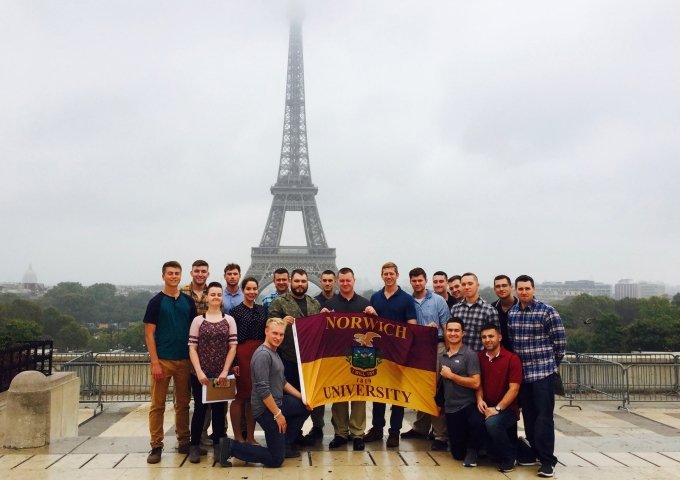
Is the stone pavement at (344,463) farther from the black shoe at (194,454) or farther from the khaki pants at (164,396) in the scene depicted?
the khaki pants at (164,396)

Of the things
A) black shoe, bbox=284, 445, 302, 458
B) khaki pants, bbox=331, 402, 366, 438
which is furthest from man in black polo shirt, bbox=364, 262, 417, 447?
black shoe, bbox=284, 445, 302, 458

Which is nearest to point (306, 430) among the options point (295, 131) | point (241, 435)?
point (241, 435)

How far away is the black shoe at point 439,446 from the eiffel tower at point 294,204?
56.1 meters

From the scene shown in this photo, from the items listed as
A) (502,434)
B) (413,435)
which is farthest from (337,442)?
(502,434)

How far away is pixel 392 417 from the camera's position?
7.71 meters

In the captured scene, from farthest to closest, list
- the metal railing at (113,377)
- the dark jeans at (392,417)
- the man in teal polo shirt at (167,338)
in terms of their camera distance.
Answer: the metal railing at (113,377) → the dark jeans at (392,417) → the man in teal polo shirt at (167,338)

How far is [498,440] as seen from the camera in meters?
6.83

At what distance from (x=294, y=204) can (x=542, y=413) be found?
2670 inches

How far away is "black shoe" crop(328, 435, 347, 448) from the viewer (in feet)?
24.8

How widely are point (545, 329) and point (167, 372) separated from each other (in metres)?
4.62

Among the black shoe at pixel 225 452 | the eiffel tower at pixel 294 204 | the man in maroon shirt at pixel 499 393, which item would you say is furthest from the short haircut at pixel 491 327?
the eiffel tower at pixel 294 204

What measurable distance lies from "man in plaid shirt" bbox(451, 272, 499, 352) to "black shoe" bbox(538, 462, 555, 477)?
1.48 metres

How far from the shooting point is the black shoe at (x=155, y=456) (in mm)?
6924

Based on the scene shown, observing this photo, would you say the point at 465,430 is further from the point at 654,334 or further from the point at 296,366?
the point at 654,334
